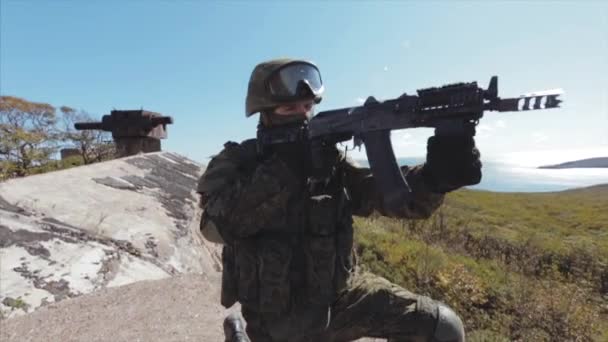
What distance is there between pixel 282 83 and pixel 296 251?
1.04 metres

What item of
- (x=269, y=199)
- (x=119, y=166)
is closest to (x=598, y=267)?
(x=269, y=199)

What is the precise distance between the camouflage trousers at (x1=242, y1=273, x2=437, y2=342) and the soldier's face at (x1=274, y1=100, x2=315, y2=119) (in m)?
1.12

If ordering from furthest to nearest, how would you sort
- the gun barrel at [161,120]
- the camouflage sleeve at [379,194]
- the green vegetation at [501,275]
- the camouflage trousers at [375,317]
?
the gun barrel at [161,120]
the green vegetation at [501,275]
the camouflage trousers at [375,317]
the camouflage sleeve at [379,194]

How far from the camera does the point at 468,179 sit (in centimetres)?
168

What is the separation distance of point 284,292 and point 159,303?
2.37 meters

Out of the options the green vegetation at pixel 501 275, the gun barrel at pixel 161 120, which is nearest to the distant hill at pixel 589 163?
the green vegetation at pixel 501 275

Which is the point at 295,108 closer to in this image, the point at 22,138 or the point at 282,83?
the point at 282,83

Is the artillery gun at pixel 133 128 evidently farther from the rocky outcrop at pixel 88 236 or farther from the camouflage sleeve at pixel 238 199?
the camouflage sleeve at pixel 238 199

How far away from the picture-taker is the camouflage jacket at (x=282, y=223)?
80.4 inches

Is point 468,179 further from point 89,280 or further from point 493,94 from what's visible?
point 89,280

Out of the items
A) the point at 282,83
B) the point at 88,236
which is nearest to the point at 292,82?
the point at 282,83

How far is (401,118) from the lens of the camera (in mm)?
1896

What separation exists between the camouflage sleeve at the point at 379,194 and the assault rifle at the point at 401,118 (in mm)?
112

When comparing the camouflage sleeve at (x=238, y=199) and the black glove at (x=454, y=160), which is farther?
the camouflage sleeve at (x=238, y=199)
